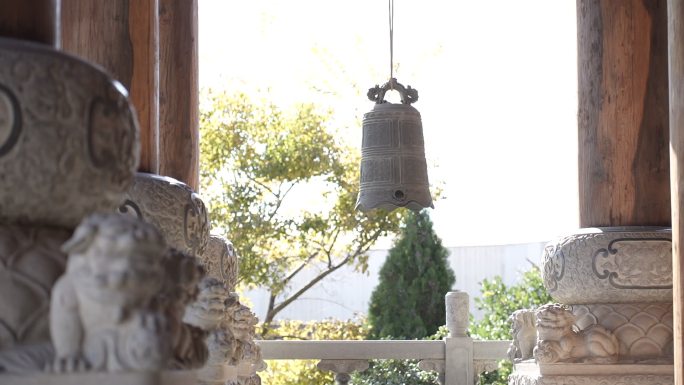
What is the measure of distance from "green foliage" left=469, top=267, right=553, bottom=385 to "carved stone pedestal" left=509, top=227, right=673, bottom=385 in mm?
7952

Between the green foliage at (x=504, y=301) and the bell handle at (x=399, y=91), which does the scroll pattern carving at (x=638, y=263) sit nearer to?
the bell handle at (x=399, y=91)

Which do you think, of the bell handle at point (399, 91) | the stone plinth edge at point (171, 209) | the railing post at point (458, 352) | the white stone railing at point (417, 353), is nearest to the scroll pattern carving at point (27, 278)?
the stone plinth edge at point (171, 209)

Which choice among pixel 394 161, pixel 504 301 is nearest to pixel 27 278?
pixel 394 161

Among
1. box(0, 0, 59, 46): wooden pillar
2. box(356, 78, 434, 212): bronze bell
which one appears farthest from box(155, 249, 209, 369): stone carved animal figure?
box(356, 78, 434, 212): bronze bell

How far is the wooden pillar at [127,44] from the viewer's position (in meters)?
4.60

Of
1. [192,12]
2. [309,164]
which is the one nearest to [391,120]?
[192,12]

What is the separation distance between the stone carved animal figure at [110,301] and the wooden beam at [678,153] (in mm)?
2829

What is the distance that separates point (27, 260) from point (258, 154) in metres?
13.5

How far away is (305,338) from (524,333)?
10068mm

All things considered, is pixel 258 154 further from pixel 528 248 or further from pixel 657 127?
pixel 657 127

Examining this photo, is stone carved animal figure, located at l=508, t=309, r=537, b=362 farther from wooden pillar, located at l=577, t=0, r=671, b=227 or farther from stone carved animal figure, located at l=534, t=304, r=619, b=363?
wooden pillar, located at l=577, t=0, r=671, b=227

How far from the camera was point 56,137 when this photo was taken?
258 cm

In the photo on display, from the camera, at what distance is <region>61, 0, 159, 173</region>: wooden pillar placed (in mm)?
4602

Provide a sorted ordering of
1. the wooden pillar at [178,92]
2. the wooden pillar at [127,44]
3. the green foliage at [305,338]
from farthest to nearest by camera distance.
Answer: the green foliage at [305,338]
the wooden pillar at [178,92]
the wooden pillar at [127,44]
